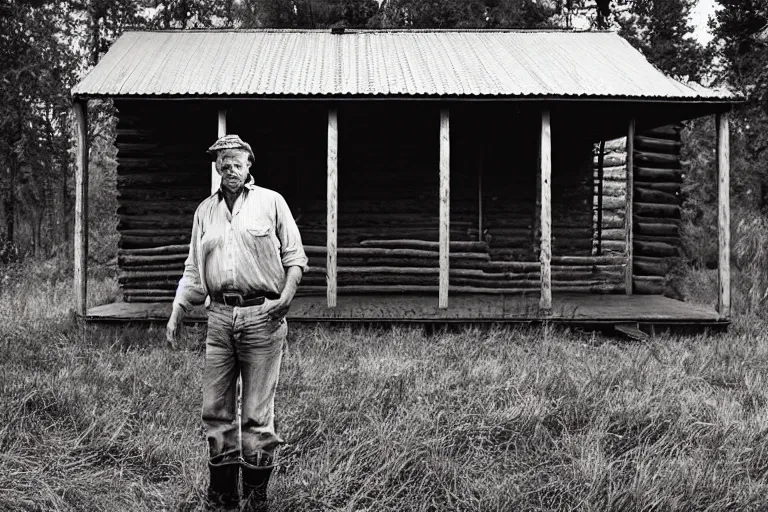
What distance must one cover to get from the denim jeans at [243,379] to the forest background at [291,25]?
29.3 feet

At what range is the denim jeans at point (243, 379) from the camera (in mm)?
3102

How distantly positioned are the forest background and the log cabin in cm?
258

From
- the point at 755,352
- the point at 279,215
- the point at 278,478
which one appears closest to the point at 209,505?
the point at 278,478

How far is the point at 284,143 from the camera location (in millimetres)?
11312

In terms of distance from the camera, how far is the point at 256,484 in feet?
10.4

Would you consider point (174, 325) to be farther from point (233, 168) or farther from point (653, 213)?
point (653, 213)

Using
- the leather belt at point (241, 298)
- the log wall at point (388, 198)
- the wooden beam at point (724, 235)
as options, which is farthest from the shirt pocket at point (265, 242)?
the log wall at point (388, 198)

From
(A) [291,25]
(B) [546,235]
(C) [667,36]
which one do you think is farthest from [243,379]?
(C) [667,36]

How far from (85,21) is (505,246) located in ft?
46.8

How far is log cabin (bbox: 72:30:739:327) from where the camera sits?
983 centimetres

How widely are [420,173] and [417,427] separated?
26.2ft

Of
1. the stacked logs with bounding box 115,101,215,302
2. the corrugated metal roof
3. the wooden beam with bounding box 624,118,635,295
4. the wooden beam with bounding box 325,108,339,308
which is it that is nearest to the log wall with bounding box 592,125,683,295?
the wooden beam with bounding box 624,118,635,295

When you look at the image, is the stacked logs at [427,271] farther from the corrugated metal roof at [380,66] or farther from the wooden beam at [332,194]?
the corrugated metal roof at [380,66]

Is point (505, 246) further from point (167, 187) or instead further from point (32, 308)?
point (32, 308)
